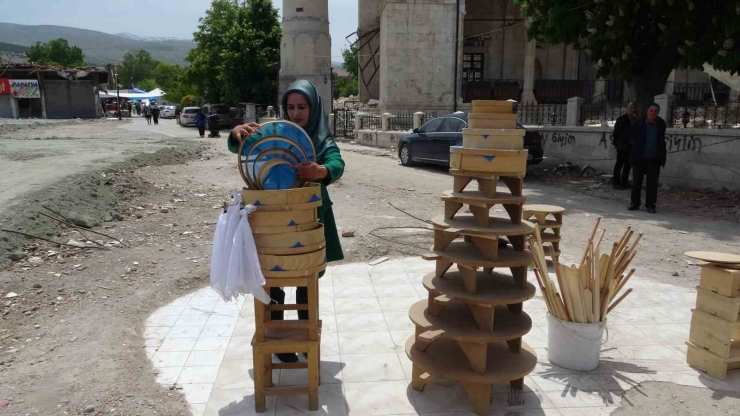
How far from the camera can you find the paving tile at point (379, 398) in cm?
331

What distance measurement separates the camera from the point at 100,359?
395 cm

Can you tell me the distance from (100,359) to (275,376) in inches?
54.4

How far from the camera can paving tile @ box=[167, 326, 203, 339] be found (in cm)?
443

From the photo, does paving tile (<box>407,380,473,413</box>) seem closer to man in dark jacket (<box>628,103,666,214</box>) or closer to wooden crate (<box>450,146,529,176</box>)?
wooden crate (<box>450,146,529,176</box>)

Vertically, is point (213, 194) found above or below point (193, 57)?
below

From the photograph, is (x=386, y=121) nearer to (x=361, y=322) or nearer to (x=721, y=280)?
(x=361, y=322)

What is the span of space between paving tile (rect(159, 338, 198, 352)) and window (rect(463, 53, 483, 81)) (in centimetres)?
3010

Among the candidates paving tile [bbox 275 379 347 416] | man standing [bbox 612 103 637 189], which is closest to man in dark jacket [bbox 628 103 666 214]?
man standing [bbox 612 103 637 189]

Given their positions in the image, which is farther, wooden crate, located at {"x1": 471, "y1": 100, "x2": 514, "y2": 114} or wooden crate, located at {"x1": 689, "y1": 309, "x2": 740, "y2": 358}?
wooden crate, located at {"x1": 689, "y1": 309, "x2": 740, "y2": 358}

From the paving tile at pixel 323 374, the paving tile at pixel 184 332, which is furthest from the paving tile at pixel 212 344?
the paving tile at pixel 323 374

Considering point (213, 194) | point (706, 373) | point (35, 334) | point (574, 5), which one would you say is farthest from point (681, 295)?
point (574, 5)

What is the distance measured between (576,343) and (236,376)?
2501mm

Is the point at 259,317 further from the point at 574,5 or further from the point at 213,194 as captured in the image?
the point at 574,5

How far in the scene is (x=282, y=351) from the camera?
3.25m
